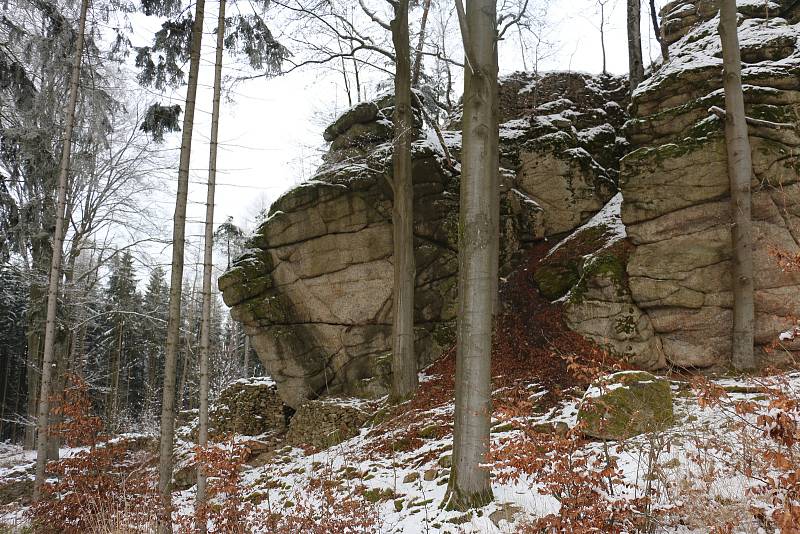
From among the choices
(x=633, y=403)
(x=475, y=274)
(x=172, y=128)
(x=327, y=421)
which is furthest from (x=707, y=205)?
(x=172, y=128)

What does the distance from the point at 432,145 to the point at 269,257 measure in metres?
5.55

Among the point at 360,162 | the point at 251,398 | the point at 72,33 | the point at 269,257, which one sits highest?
the point at 72,33

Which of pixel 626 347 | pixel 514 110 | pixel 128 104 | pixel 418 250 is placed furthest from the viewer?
pixel 514 110

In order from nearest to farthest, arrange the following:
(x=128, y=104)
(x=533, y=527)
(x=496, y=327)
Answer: (x=533, y=527) → (x=496, y=327) → (x=128, y=104)

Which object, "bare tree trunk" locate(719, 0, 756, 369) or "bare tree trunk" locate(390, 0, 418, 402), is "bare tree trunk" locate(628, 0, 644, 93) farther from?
"bare tree trunk" locate(390, 0, 418, 402)

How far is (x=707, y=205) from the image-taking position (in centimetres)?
955

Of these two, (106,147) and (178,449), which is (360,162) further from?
(178,449)

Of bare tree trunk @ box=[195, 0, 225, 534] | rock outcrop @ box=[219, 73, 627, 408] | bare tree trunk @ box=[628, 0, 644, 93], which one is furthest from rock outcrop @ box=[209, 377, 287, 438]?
bare tree trunk @ box=[628, 0, 644, 93]

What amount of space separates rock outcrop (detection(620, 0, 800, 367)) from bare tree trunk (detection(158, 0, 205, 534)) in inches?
345

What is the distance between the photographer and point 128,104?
45.7 feet

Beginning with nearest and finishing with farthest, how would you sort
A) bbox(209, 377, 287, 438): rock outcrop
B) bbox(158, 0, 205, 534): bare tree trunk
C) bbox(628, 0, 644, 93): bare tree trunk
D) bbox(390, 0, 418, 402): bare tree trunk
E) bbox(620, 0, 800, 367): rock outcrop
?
bbox(158, 0, 205, 534): bare tree trunk → bbox(620, 0, 800, 367): rock outcrop → bbox(390, 0, 418, 402): bare tree trunk → bbox(209, 377, 287, 438): rock outcrop → bbox(628, 0, 644, 93): bare tree trunk

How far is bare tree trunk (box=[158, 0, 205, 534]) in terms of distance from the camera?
25.3 feet

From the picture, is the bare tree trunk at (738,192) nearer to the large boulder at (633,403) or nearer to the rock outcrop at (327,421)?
the large boulder at (633,403)

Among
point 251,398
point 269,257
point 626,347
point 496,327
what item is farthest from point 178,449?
point 626,347
